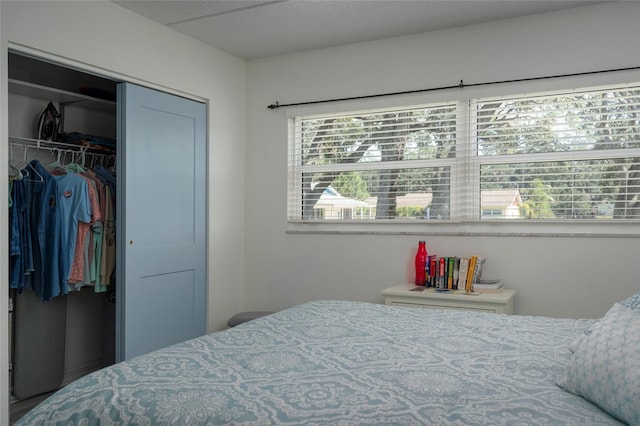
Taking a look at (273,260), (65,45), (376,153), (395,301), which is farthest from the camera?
(273,260)

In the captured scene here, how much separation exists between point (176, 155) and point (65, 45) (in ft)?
3.34

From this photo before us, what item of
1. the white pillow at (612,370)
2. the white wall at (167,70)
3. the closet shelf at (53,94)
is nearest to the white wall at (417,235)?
the white wall at (167,70)

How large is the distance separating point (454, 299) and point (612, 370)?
187 centimetres

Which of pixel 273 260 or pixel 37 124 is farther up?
pixel 37 124

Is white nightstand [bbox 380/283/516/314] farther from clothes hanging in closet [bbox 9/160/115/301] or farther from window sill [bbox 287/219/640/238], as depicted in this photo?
clothes hanging in closet [bbox 9/160/115/301]

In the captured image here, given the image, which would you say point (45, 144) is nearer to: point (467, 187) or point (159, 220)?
point (159, 220)

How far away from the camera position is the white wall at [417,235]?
316cm

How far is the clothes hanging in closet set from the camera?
303cm

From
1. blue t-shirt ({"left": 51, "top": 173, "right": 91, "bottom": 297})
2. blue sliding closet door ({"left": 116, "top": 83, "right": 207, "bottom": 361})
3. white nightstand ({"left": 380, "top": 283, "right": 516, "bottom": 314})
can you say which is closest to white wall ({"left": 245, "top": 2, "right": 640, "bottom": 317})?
white nightstand ({"left": 380, "top": 283, "right": 516, "bottom": 314})

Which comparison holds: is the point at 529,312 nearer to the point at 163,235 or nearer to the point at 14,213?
the point at 163,235

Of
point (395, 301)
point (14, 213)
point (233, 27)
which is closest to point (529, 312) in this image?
point (395, 301)

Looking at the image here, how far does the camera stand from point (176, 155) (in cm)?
369

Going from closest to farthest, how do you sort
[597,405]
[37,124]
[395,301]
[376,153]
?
[597,405]
[395,301]
[37,124]
[376,153]

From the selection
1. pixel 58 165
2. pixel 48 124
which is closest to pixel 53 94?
pixel 48 124
